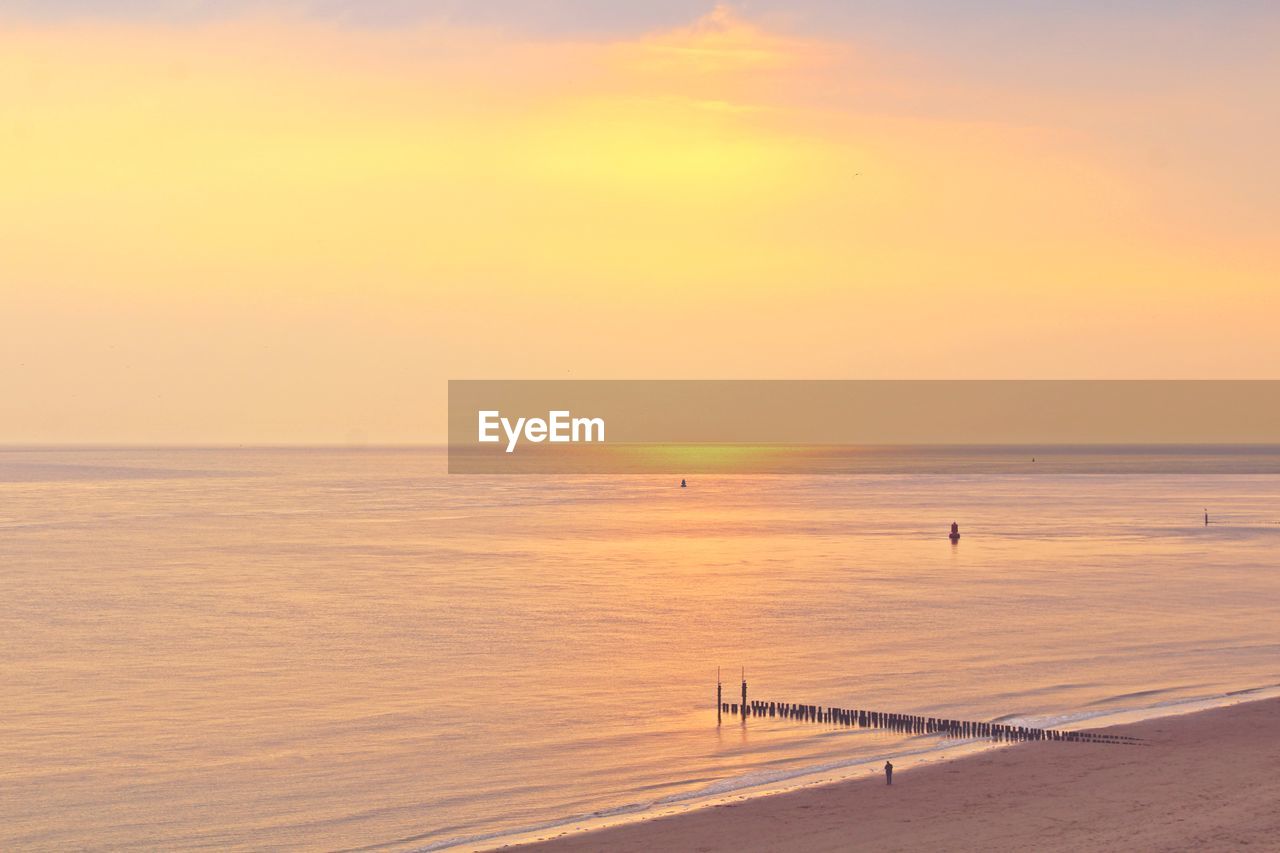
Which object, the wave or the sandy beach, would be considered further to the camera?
the wave

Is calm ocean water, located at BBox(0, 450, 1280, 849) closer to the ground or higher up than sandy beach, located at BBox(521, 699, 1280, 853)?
higher up

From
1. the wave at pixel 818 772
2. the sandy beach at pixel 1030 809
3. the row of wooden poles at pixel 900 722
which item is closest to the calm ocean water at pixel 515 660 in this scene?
the wave at pixel 818 772

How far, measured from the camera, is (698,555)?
91500 millimetres

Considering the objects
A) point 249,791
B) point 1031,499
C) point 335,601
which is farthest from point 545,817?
point 1031,499

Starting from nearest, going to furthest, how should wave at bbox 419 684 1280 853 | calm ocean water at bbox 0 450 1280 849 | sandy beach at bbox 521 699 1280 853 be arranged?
sandy beach at bbox 521 699 1280 853, wave at bbox 419 684 1280 853, calm ocean water at bbox 0 450 1280 849

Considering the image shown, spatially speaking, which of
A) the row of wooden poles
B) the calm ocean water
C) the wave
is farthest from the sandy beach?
the calm ocean water

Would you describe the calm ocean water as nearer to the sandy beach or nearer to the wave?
the wave

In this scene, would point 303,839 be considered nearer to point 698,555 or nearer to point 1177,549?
point 698,555

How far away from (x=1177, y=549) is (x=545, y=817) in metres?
76.4

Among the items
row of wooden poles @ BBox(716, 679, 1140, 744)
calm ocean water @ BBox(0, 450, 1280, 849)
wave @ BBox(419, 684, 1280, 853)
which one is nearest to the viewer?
wave @ BBox(419, 684, 1280, 853)

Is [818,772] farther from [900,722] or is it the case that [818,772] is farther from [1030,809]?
[900,722]

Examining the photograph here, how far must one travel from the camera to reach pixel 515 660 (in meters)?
46.3

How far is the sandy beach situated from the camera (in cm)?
2358

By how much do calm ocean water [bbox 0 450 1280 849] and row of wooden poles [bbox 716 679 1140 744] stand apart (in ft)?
2.81
